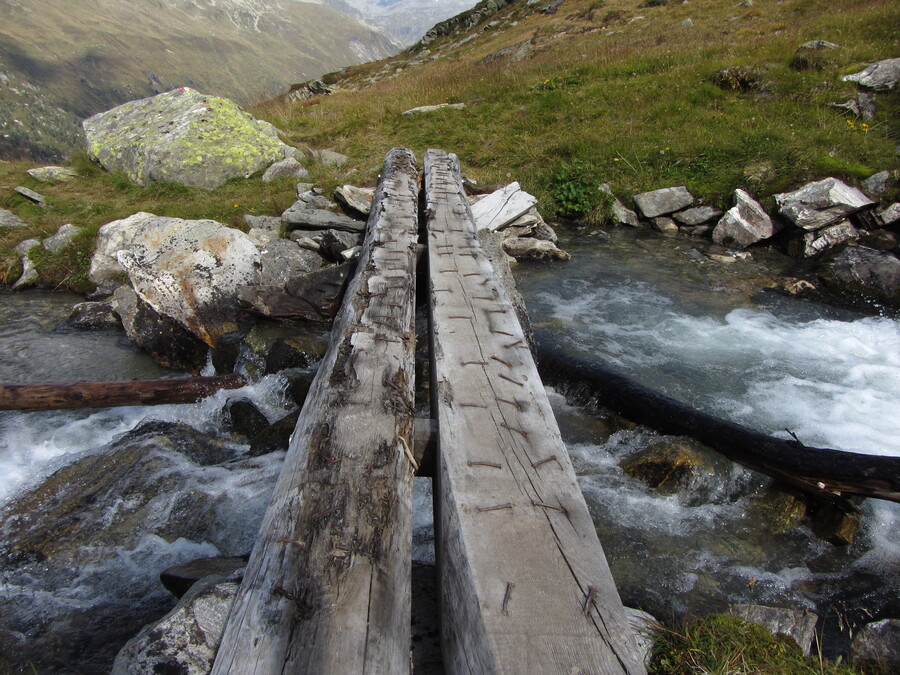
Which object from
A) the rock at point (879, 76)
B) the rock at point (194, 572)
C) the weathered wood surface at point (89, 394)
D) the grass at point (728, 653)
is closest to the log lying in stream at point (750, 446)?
the grass at point (728, 653)

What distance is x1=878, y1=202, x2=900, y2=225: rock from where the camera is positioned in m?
7.10

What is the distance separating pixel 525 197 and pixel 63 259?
25.1 feet

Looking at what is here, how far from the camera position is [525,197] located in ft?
27.3

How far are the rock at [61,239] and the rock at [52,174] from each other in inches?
133

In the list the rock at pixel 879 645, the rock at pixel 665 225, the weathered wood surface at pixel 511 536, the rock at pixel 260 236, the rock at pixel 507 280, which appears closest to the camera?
the weathered wood surface at pixel 511 536

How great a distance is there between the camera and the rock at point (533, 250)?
7.91m

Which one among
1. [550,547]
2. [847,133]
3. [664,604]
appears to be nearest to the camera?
[550,547]

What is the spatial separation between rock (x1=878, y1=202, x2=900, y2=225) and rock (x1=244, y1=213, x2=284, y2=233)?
9.43m

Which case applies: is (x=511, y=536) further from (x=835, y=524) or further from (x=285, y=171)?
(x=285, y=171)

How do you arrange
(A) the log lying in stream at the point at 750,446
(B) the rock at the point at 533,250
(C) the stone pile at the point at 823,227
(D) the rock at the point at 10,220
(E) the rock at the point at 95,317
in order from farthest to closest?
(D) the rock at the point at 10,220
(B) the rock at the point at 533,250
(C) the stone pile at the point at 823,227
(E) the rock at the point at 95,317
(A) the log lying in stream at the point at 750,446

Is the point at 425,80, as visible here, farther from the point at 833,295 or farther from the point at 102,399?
the point at 102,399

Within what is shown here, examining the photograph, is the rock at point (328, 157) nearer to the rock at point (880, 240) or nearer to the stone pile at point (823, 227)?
the stone pile at point (823, 227)

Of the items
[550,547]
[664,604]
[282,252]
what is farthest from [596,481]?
[282,252]

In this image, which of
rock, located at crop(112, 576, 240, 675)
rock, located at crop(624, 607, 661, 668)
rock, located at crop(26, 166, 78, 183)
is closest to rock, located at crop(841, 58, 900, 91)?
rock, located at crop(624, 607, 661, 668)
